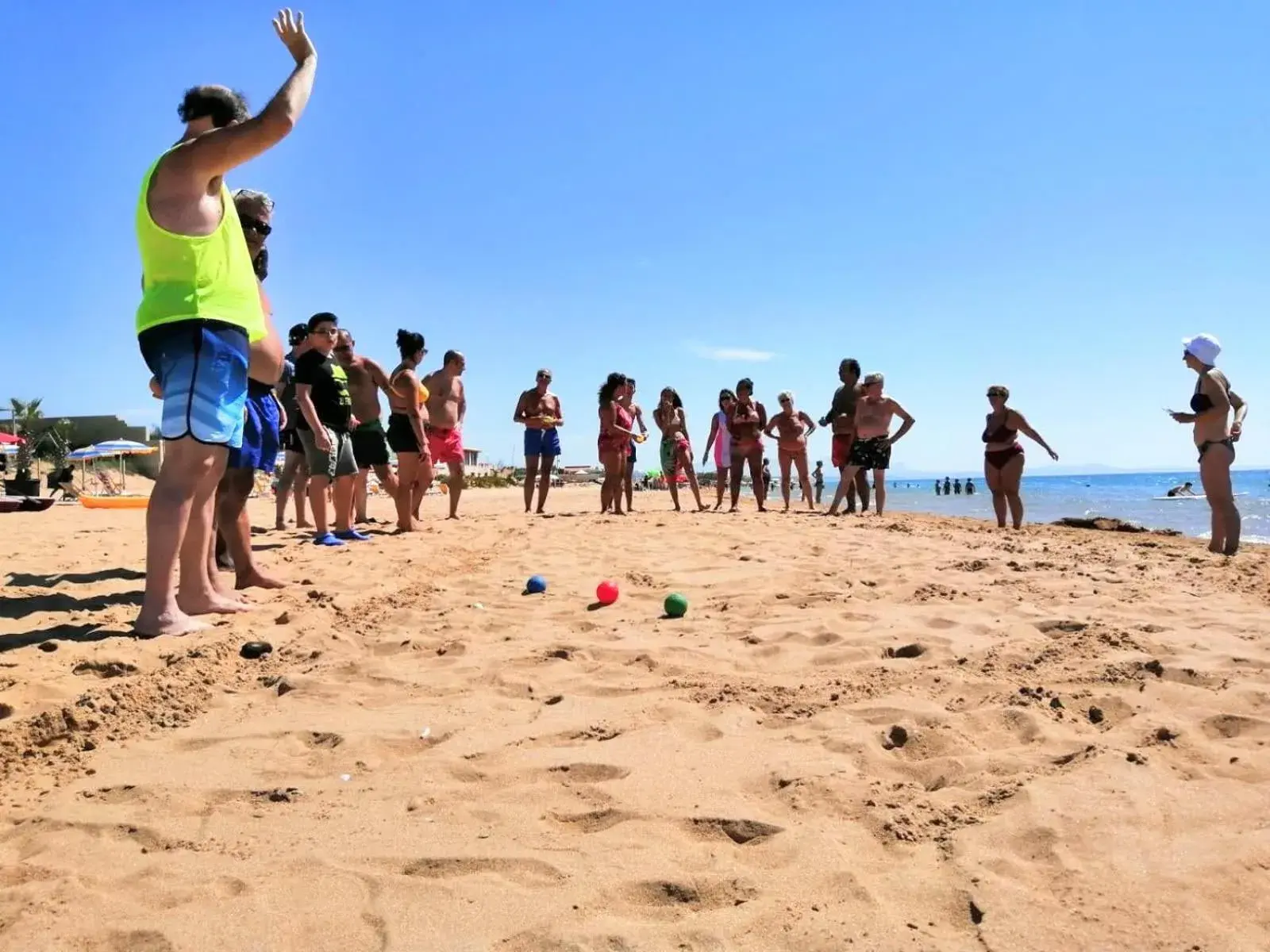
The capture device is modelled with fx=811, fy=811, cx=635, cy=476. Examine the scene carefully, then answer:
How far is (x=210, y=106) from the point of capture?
331cm

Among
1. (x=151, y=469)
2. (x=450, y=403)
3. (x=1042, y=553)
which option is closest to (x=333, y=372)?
(x=450, y=403)

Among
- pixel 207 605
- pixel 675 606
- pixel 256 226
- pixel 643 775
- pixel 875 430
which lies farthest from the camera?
pixel 875 430

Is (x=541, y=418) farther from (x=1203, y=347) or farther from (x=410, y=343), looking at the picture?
(x=1203, y=347)

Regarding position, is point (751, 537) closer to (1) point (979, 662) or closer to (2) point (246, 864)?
(1) point (979, 662)

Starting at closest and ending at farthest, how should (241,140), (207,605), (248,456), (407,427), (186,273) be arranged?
(241,140)
(186,273)
(207,605)
(248,456)
(407,427)

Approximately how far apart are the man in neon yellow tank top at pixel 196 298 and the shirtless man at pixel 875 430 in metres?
7.16

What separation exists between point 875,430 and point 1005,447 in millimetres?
1371

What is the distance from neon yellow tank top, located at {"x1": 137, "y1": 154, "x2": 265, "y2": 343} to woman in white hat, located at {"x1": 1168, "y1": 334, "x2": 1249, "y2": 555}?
6323 millimetres

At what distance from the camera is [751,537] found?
6.54m

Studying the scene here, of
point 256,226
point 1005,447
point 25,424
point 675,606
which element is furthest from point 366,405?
point 25,424

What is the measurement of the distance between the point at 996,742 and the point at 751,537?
14.2 feet

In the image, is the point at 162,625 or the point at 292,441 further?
the point at 292,441

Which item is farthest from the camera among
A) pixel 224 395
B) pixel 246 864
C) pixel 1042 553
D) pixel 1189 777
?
pixel 1042 553

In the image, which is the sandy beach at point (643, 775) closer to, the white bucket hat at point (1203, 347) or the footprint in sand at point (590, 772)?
the footprint in sand at point (590, 772)
